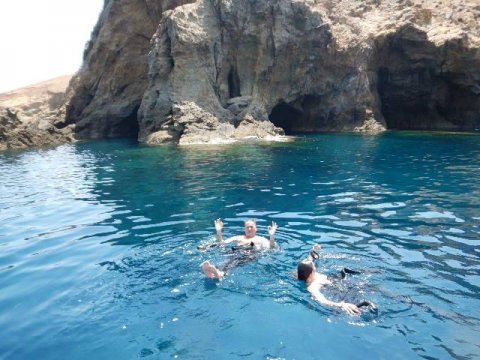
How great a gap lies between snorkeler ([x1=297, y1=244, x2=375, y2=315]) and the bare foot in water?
1.67 metres

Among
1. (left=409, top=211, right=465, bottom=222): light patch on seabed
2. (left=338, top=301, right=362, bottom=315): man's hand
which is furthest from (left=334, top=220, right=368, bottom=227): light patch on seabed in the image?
(left=338, top=301, right=362, bottom=315): man's hand

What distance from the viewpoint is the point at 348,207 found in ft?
47.4

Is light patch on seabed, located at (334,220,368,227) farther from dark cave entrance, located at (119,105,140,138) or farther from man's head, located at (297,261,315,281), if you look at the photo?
dark cave entrance, located at (119,105,140,138)

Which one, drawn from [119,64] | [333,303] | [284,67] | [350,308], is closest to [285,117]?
[284,67]

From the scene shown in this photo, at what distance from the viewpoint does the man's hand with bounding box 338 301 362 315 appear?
7332 millimetres

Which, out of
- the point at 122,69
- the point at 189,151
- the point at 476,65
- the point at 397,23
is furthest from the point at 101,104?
the point at 476,65

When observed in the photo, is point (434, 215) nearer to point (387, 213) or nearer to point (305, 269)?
point (387, 213)

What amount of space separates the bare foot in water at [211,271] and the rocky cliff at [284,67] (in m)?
26.7

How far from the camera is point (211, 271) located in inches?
350

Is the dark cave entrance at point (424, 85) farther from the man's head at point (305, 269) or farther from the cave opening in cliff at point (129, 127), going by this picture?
the man's head at point (305, 269)

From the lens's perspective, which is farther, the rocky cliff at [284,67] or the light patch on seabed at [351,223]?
the rocky cliff at [284,67]

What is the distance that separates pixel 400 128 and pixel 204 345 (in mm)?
43493

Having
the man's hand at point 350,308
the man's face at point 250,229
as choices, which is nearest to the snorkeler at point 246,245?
the man's face at point 250,229

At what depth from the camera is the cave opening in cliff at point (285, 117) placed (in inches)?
1825
